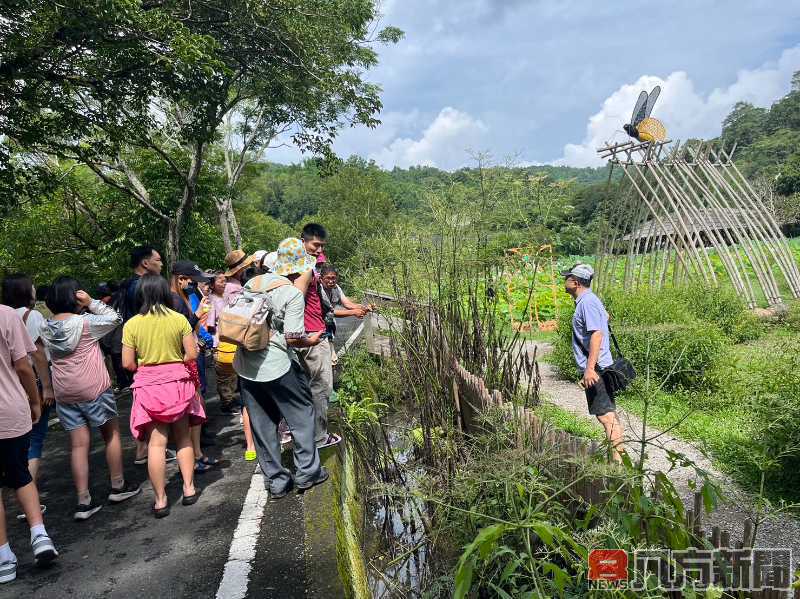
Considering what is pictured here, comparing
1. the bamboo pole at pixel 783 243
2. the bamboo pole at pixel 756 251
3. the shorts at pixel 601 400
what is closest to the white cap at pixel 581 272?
the shorts at pixel 601 400

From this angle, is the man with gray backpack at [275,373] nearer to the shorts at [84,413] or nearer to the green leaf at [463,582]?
the shorts at [84,413]

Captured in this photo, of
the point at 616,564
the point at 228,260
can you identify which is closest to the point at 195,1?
the point at 228,260

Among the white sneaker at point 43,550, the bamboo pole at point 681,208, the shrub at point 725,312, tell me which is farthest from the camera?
the bamboo pole at point 681,208

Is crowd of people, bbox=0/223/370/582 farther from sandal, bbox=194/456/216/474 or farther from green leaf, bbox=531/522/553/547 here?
green leaf, bbox=531/522/553/547

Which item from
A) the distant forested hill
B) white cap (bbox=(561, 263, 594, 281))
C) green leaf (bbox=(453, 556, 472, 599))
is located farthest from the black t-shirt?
A: the distant forested hill

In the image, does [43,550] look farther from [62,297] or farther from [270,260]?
[270,260]

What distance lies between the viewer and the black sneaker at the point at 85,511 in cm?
354

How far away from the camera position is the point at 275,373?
3545 mm

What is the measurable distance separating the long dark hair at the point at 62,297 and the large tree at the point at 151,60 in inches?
108

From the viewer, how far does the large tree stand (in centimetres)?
525

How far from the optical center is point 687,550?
6.50 feet

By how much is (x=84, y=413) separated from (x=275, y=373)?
55.3 inches

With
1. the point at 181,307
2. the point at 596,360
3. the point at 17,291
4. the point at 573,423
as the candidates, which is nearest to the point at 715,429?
the point at 573,423

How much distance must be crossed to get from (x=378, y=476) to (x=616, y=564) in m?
2.09
